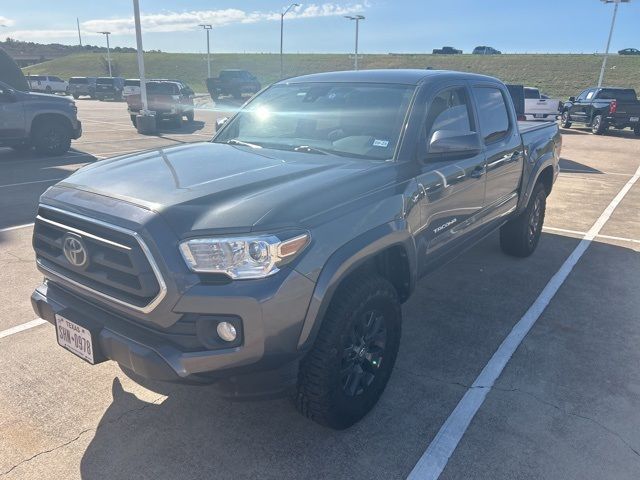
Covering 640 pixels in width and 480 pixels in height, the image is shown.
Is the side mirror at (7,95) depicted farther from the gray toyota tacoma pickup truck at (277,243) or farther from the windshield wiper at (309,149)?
the windshield wiper at (309,149)

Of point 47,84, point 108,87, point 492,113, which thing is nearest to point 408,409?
point 492,113

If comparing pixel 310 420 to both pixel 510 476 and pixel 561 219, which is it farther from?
pixel 561 219

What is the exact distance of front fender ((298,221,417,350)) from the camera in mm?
2373

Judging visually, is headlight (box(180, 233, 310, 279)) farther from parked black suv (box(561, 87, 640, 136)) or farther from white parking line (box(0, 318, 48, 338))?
parked black suv (box(561, 87, 640, 136))

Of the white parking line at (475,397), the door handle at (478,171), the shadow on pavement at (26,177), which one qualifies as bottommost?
the shadow on pavement at (26,177)

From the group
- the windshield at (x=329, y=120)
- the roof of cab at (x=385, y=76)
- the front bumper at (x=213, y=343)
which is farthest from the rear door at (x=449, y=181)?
the front bumper at (x=213, y=343)

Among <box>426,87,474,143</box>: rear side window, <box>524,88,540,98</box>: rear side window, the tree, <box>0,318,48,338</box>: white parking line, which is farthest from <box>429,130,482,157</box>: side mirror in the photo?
<box>524,88,540,98</box>: rear side window

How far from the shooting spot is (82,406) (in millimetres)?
3049

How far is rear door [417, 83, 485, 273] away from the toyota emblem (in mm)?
1907

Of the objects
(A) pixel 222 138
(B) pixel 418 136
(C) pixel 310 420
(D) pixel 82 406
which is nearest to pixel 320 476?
(C) pixel 310 420

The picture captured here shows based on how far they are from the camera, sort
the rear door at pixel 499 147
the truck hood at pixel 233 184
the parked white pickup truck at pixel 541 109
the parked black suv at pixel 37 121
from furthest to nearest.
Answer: the parked white pickup truck at pixel 541 109, the parked black suv at pixel 37 121, the rear door at pixel 499 147, the truck hood at pixel 233 184

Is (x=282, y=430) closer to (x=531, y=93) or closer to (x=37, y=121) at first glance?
(x=37, y=121)

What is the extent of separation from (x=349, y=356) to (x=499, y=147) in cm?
267

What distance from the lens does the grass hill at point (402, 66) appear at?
2112 inches
